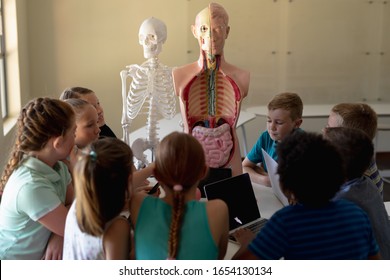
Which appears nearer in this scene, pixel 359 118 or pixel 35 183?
pixel 35 183

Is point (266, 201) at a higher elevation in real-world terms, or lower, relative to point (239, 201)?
lower

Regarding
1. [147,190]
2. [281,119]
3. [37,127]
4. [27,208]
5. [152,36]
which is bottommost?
[147,190]

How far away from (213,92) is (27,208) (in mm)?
1185

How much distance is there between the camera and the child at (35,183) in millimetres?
1495

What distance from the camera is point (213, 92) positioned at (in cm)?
236

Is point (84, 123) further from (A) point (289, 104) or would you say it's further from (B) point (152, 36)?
(A) point (289, 104)

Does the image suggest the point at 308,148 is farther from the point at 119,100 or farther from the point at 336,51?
the point at 336,51

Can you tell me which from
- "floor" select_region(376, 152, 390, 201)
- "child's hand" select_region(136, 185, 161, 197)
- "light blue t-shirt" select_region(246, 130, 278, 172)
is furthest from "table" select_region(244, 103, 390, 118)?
"child's hand" select_region(136, 185, 161, 197)

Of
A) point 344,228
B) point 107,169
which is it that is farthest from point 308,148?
point 107,169

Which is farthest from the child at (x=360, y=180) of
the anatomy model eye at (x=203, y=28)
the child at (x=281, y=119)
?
the anatomy model eye at (x=203, y=28)

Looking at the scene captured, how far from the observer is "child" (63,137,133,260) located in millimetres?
1234

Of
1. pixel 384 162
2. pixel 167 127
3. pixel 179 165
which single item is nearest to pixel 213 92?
pixel 179 165

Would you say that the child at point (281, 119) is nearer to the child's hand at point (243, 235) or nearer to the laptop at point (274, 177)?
the laptop at point (274, 177)

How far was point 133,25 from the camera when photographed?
4.92m
